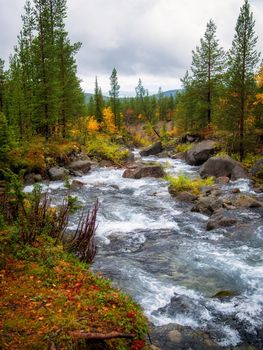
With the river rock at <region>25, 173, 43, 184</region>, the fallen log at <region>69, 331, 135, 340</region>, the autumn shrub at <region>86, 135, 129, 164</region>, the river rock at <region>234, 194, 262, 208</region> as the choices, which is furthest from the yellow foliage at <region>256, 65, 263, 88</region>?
the fallen log at <region>69, 331, 135, 340</region>

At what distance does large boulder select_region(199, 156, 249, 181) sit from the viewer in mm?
24844

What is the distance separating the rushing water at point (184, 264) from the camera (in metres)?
8.36

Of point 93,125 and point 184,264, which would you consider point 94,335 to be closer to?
point 184,264

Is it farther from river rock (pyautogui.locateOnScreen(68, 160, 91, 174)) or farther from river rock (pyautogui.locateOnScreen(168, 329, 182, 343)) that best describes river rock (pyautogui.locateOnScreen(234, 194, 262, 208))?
river rock (pyautogui.locateOnScreen(68, 160, 91, 174))

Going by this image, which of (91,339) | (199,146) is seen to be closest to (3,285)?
(91,339)

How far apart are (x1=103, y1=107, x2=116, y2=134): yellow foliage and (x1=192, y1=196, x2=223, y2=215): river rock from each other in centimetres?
4714

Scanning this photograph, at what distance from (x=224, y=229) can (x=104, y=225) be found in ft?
18.5

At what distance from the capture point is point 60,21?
33375 mm

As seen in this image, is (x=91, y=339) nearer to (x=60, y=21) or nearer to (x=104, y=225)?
(x=104, y=225)

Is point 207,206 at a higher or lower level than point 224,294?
higher

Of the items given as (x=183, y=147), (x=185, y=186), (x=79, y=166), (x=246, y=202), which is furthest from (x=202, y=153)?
(x=246, y=202)

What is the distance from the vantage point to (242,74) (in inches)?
1150

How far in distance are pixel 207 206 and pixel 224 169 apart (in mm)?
8791

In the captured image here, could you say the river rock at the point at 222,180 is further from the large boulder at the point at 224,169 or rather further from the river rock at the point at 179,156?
the river rock at the point at 179,156
